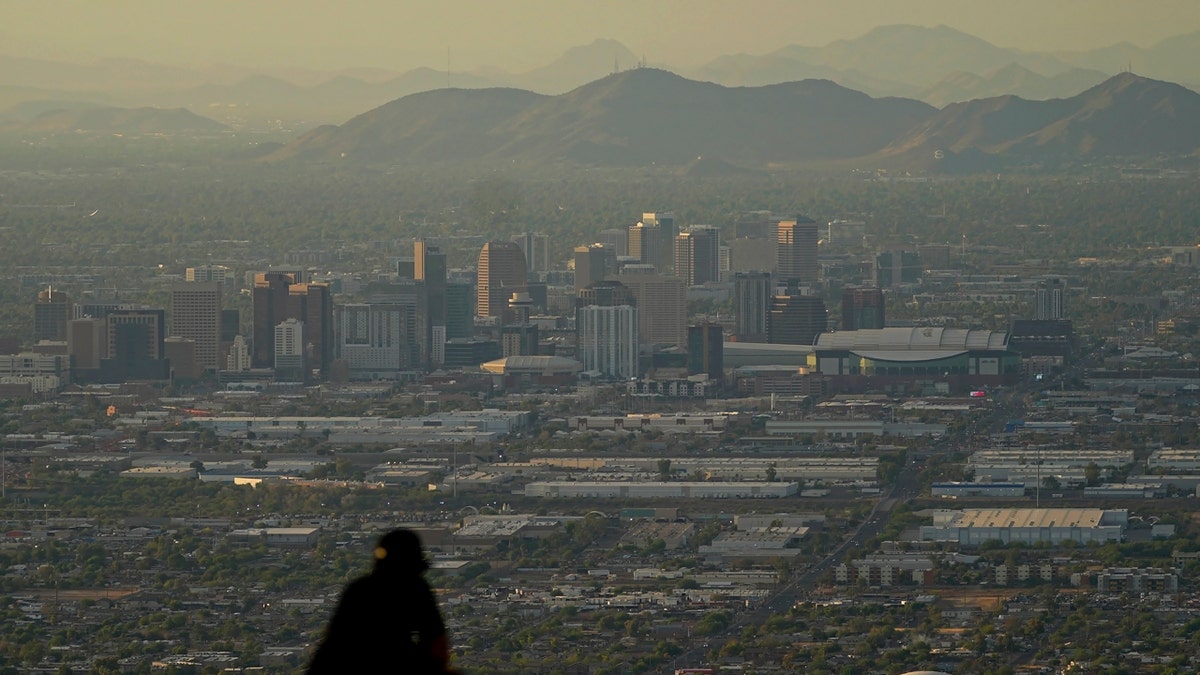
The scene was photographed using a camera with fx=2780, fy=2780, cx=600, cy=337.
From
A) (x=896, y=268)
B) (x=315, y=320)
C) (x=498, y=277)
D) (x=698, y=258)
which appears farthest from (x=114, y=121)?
(x=315, y=320)

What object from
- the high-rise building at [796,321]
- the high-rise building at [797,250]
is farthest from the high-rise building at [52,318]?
the high-rise building at [797,250]

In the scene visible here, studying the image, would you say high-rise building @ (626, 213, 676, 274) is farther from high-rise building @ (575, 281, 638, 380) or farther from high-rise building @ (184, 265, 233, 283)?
high-rise building @ (575, 281, 638, 380)

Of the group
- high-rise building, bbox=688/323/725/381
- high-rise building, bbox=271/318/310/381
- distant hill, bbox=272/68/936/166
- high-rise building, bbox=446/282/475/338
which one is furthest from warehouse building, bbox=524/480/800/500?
distant hill, bbox=272/68/936/166

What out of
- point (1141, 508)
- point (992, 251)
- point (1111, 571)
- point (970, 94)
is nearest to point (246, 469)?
point (1141, 508)

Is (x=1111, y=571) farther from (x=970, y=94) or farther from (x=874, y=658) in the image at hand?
(x=970, y=94)

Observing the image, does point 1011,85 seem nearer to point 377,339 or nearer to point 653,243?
point 653,243
